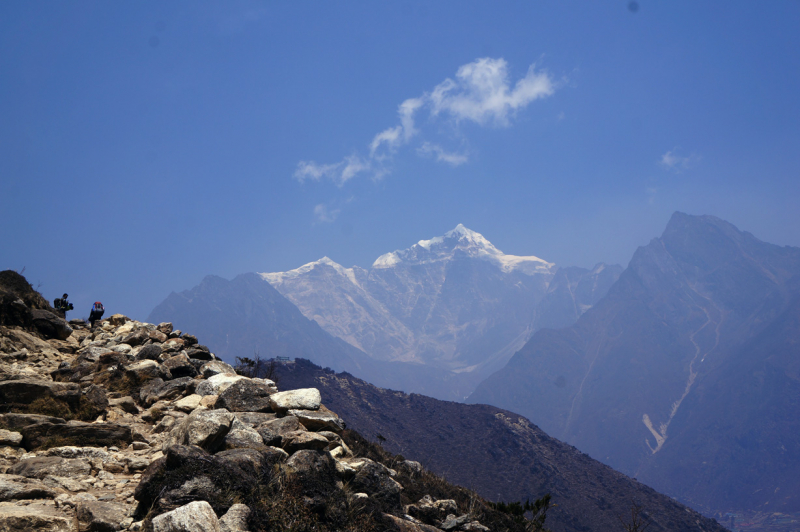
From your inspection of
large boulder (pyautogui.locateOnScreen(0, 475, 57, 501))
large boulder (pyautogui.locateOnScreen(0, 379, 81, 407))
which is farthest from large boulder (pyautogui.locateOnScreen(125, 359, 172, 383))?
large boulder (pyautogui.locateOnScreen(0, 475, 57, 501))

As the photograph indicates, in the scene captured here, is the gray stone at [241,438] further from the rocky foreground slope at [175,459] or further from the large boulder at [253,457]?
the large boulder at [253,457]

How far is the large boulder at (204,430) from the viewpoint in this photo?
9.18 metres

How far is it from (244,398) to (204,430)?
12.0 ft

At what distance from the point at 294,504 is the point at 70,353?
1615 centimetres

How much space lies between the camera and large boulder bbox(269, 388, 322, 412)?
12.8 metres

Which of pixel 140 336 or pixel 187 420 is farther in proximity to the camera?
pixel 140 336

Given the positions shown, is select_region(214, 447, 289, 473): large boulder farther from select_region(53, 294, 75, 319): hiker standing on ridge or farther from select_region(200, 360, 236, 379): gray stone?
select_region(53, 294, 75, 319): hiker standing on ridge

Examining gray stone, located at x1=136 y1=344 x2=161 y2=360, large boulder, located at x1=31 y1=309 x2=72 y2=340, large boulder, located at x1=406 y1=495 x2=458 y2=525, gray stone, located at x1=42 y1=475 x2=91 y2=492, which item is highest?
large boulder, located at x1=31 y1=309 x2=72 y2=340

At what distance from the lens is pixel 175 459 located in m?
8.08

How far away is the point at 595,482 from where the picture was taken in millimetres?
112312

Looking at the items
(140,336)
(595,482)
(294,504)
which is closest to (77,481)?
(294,504)

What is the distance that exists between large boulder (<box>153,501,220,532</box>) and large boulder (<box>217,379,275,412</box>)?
574 centimetres

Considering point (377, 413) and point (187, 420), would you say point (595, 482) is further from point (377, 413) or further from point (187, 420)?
point (187, 420)

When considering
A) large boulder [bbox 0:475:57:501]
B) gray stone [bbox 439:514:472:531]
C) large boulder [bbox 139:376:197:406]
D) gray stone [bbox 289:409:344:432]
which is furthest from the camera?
large boulder [bbox 139:376:197:406]
